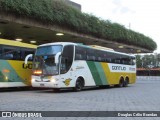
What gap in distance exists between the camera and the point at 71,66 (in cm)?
2028

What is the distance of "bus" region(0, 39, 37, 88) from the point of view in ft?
64.0

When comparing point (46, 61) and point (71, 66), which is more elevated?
point (46, 61)

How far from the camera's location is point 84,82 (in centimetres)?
2191

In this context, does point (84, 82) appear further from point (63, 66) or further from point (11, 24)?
point (11, 24)

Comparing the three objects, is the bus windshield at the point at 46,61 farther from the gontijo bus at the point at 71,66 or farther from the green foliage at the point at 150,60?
the green foliage at the point at 150,60

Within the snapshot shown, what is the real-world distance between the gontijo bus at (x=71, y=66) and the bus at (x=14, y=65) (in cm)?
114

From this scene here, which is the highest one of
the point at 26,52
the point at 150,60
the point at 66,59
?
the point at 150,60

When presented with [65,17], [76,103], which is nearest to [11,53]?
[65,17]

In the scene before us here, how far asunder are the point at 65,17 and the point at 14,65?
560cm

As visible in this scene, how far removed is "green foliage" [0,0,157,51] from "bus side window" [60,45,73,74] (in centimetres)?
315

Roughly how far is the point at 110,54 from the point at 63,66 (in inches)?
273

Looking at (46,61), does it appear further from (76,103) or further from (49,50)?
(76,103)

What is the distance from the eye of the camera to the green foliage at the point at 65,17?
1998 cm

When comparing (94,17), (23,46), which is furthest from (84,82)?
(94,17)
